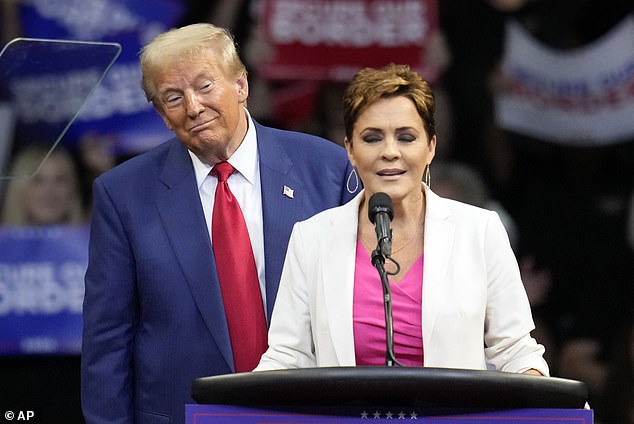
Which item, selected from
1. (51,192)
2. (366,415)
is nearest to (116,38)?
(51,192)

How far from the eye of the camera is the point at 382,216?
2.10 meters

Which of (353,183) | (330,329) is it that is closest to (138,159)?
(353,183)

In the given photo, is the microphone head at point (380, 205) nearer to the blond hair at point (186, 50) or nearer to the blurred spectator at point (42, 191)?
the blond hair at point (186, 50)

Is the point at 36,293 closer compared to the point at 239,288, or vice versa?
the point at 239,288

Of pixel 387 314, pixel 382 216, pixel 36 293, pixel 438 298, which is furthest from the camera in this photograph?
pixel 36 293

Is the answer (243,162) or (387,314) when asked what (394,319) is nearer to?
(387,314)

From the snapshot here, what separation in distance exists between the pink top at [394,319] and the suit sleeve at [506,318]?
13cm

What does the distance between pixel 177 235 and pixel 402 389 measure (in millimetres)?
1052

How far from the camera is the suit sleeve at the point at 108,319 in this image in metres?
2.74

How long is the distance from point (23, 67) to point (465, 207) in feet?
7.05

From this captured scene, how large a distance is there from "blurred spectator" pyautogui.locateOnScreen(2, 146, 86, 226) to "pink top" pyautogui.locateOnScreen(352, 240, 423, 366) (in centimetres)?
241

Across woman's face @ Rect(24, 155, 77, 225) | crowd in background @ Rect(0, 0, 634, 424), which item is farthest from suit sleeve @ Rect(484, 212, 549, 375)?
woman's face @ Rect(24, 155, 77, 225)
